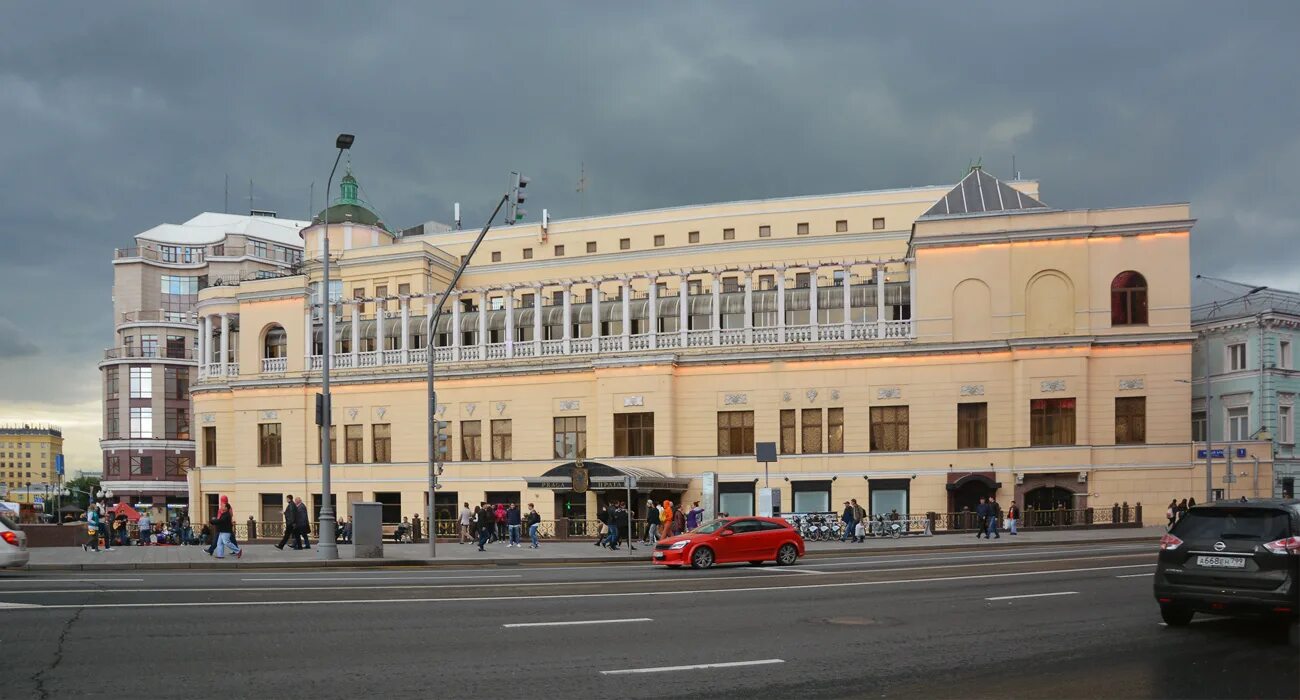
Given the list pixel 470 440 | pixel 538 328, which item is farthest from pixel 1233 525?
pixel 470 440

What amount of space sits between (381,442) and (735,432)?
66.3 feet

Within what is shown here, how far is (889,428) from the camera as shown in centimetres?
5116

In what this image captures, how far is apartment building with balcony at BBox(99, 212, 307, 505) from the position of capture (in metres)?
102

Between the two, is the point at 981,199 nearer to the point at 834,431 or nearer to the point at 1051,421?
the point at 1051,421

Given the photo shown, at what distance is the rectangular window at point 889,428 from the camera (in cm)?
5097

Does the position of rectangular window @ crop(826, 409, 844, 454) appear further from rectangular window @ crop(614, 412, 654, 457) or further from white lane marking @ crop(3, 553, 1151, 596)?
white lane marking @ crop(3, 553, 1151, 596)

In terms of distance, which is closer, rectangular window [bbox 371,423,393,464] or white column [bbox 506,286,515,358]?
white column [bbox 506,286,515,358]

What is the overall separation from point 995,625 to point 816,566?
12974 millimetres

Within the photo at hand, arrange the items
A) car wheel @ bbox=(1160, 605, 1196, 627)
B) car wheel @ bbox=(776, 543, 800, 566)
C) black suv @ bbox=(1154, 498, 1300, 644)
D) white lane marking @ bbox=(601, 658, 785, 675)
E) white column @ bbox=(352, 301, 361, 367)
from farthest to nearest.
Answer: white column @ bbox=(352, 301, 361, 367) < car wheel @ bbox=(776, 543, 800, 566) < car wheel @ bbox=(1160, 605, 1196, 627) < black suv @ bbox=(1154, 498, 1300, 644) < white lane marking @ bbox=(601, 658, 785, 675)

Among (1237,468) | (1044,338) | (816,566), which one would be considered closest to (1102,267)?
(1044,338)

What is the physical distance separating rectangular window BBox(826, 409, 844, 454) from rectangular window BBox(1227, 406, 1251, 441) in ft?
71.5

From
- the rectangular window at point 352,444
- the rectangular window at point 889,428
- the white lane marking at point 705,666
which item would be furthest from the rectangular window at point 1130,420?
the white lane marking at point 705,666

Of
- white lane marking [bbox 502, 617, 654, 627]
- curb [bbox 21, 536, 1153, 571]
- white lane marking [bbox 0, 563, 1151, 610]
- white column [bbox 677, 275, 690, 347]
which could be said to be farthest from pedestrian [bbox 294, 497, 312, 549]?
white column [bbox 677, 275, 690, 347]

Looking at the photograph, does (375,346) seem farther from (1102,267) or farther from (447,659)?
(447,659)
